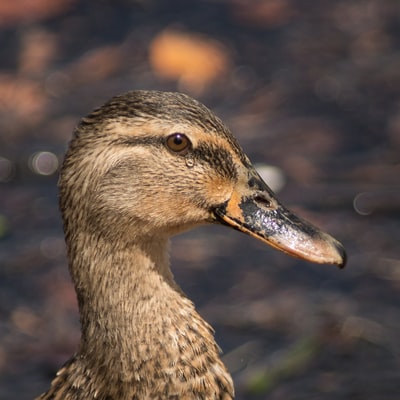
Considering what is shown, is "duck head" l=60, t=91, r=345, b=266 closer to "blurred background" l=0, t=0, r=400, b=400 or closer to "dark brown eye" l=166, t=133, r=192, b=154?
"dark brown eye" l=166, t=133, r=192, b=154

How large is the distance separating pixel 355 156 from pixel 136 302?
2.88 metres

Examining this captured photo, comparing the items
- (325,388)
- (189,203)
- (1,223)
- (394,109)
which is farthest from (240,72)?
(189,203)

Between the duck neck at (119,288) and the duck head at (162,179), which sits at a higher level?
the duck head at (162,179)

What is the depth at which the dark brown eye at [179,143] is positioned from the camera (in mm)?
3691

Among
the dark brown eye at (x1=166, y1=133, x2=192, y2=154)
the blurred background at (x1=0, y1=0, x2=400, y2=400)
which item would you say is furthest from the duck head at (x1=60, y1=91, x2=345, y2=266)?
the blurred background at (x1=0, y1=0, x2=400, y2=400)

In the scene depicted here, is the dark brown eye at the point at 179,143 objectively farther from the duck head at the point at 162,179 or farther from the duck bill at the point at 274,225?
the duck bill at the point at 274,225

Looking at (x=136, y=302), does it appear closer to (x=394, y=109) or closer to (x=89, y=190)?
(x=89, y=190)

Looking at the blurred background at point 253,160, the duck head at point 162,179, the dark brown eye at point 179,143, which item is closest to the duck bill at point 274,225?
the duck head at point 162,179

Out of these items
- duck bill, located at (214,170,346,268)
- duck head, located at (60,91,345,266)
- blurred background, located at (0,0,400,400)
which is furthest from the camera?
blurred background, located at (0,0,400,400)

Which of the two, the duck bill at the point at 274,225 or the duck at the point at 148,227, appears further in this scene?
the duck bill at the point at 274,225

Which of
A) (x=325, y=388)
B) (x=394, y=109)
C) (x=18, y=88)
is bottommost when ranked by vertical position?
(x=325, y=388)

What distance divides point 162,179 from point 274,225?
16.0 inches

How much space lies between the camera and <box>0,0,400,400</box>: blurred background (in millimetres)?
5316

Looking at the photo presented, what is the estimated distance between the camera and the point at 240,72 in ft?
23.4
